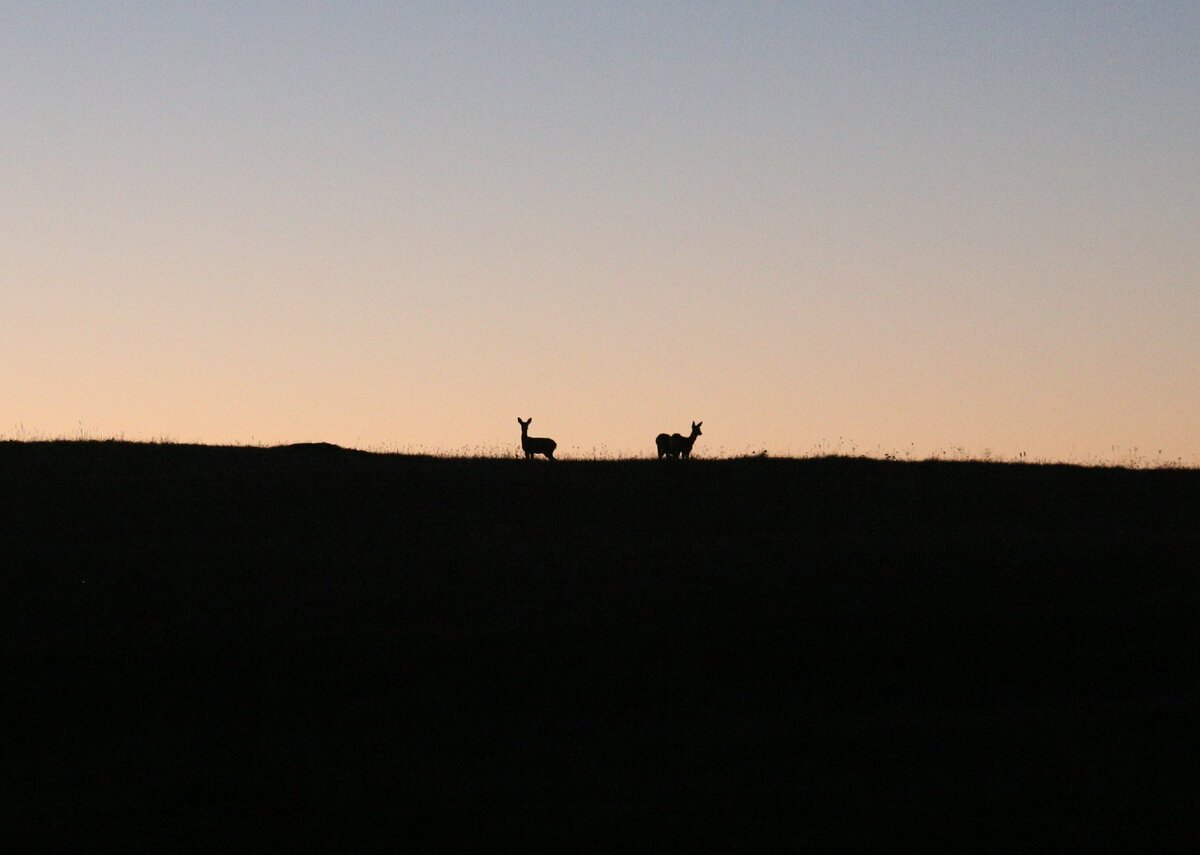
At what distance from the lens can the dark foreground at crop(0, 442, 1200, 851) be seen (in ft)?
56.6

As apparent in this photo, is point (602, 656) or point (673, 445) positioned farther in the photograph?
point (673, 445)

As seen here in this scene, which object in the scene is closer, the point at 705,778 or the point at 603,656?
the point at 705,778

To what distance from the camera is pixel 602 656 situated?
23844 millimetres

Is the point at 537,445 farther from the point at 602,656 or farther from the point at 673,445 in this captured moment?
the point at 602,656

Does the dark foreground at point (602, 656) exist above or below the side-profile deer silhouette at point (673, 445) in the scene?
below

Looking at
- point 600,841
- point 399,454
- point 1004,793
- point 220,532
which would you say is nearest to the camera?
point 600,841

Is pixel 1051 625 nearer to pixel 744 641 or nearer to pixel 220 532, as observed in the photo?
pixel 744 641

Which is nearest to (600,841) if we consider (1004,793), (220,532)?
(1004,793)

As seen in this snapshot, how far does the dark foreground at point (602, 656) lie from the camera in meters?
17.2

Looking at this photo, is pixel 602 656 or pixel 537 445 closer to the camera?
pixel 602 656

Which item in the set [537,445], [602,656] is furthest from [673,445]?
[602,656]

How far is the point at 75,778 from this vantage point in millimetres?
18656

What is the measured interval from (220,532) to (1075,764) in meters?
19.1

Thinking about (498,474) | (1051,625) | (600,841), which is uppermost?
(498,474)
